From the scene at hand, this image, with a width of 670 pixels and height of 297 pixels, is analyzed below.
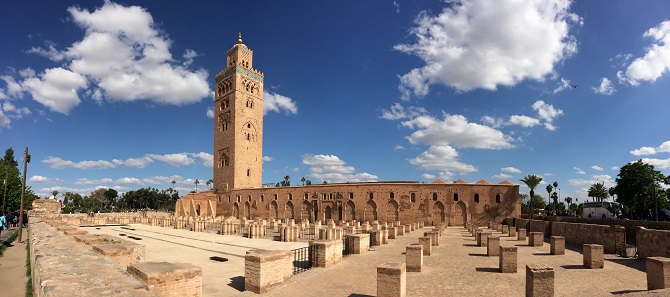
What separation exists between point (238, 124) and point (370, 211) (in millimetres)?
Result: 22777

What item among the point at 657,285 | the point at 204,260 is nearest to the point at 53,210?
the point at 204,260

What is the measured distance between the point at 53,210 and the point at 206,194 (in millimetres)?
16209

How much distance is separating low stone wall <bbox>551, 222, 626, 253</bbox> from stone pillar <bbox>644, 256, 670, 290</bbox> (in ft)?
21.1

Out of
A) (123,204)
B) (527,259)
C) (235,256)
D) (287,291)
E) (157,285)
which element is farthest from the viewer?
(123,204)

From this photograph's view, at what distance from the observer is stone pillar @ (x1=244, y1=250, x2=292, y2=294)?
6.80 m

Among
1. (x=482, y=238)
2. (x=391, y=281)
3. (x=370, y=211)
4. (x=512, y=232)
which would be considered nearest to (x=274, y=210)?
(x=370, y=211)

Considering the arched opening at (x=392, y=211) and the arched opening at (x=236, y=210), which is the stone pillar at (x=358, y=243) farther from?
the arched opening at (x=236, y=210)

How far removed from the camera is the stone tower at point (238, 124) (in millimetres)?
47188

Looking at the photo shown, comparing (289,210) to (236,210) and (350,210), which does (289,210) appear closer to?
(350,210)

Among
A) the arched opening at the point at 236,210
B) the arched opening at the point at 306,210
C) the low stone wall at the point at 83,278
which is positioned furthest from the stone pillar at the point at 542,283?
the arched opening at the point at 236,210

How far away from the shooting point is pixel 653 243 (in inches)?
436

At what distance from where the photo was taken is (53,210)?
3844cm

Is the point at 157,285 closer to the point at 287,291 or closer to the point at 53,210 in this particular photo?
the point at 287,291

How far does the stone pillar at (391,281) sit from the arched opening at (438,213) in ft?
93.0
